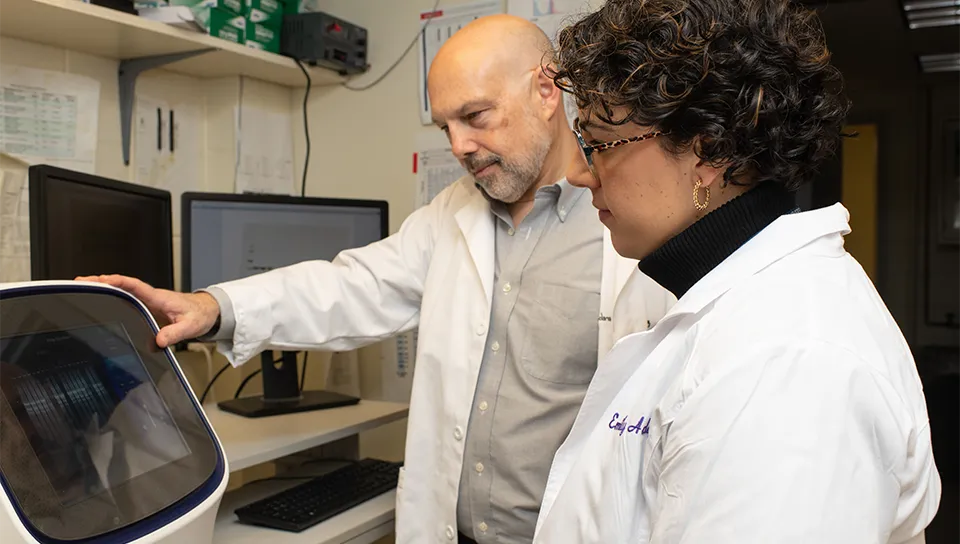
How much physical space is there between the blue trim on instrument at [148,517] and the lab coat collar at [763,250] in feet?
1.92

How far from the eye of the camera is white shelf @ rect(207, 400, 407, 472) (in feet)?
4.82

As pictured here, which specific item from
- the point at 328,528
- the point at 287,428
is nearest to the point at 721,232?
the point at 328,528

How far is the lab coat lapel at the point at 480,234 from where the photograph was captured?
142 centimetres

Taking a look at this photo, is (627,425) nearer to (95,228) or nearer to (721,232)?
(721,232)

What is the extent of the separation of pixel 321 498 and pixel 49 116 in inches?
40.3

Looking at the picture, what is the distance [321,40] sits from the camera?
2109 millimetres

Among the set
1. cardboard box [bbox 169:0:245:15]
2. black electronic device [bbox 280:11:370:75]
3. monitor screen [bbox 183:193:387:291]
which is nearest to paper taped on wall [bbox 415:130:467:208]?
monitor screen [bbox 183:193:387:291]

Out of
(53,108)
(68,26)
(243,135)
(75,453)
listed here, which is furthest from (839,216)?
(243,135)

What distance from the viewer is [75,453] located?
86 cm

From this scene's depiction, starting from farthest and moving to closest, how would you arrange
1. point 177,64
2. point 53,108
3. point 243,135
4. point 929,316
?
point 243,135
point 177,64
point 929,316
point 53,108

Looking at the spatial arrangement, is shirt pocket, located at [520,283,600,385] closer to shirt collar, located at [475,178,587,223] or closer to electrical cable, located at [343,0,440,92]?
shirt collar, located at [475,178,587,223]

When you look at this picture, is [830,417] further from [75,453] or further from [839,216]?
[75,453]

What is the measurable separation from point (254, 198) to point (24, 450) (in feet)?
3.68

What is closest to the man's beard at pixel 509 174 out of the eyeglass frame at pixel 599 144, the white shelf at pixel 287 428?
the eyeglass frame at pixel 599 144
